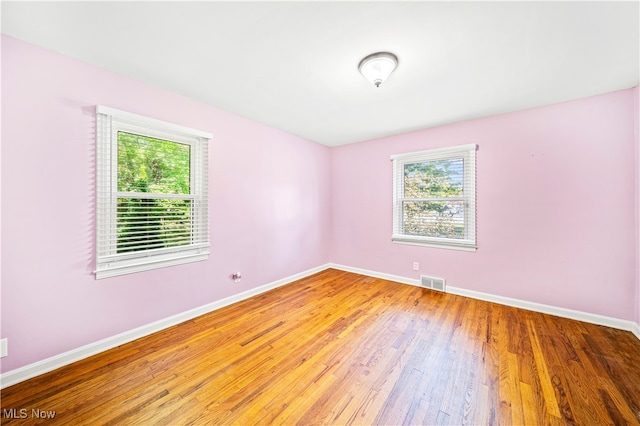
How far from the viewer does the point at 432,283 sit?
138 inches

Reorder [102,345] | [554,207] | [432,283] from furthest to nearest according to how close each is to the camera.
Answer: [432,283]
[554,207]
[102,345]

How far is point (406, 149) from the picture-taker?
3785 mm

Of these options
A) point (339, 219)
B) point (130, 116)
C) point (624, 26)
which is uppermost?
point (624, 26)

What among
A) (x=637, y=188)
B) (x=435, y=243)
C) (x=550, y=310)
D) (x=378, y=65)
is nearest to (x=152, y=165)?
(x=378, y=65)

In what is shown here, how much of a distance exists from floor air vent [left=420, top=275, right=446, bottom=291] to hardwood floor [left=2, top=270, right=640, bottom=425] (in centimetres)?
71

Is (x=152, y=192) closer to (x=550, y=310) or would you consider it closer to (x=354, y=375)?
(x=354, y=375)

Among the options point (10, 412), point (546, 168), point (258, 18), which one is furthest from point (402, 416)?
point (546, 168)

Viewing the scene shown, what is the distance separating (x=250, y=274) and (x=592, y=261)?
13.2 feet

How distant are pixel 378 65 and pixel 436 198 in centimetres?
232

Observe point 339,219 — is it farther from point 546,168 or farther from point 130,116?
point 130,116

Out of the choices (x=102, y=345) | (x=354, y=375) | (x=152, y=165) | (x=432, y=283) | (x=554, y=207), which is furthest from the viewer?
(x=432, y=283)

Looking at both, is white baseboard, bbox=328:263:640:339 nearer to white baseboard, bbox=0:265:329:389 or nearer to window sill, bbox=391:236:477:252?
window sill, bbox=391:236:477:252

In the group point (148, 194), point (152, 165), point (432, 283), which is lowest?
point (432, 283)

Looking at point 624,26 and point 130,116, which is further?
point 130,116
